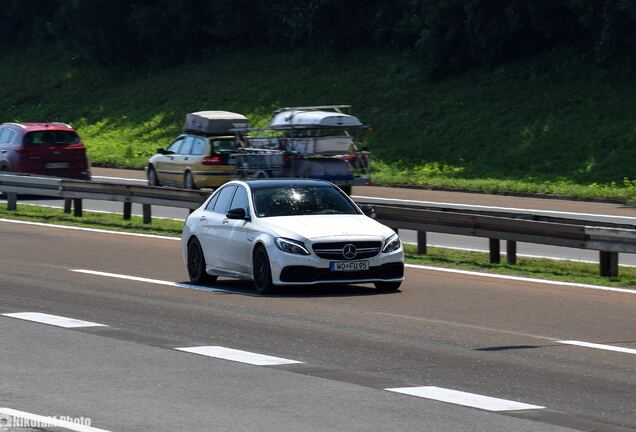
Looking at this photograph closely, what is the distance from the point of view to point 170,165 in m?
35.3

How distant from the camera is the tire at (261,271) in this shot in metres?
16.3

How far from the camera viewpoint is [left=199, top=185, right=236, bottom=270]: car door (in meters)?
17.5

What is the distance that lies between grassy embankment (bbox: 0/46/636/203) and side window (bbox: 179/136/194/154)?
738cm

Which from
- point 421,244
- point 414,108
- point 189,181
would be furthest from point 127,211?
point 414,108

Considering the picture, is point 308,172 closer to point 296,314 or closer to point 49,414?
point 296,314

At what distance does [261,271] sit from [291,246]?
58cm

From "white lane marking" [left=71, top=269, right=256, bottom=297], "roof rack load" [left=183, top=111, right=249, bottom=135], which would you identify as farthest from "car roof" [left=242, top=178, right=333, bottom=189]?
"roof rack load" [left=183, top=111, right=249, bottom=135]

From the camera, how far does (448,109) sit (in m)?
48.6

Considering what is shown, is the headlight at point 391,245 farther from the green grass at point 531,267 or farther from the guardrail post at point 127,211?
the guardrail post at point 127,211

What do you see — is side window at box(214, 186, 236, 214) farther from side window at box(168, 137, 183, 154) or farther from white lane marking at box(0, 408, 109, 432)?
side window at box(168, 137, 183, 154)

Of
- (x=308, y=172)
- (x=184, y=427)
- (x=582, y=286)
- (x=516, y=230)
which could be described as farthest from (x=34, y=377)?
(x=308, y=172)

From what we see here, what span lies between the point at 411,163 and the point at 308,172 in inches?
493

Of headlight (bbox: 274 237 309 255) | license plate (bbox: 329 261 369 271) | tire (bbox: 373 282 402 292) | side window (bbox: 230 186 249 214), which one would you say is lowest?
tire (bbox: 373 282 402 292)

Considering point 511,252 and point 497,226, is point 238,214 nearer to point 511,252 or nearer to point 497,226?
point 497,226
